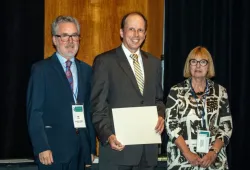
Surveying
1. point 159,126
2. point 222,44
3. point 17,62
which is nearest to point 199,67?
point 159,126

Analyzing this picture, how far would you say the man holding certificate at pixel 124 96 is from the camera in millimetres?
3292

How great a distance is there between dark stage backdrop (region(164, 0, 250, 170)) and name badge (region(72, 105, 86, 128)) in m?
2.05

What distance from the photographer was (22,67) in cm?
470

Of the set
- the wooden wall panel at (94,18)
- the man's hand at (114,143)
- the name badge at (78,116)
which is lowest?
the man's hand at (114,143)

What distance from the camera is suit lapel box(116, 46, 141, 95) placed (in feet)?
11.1

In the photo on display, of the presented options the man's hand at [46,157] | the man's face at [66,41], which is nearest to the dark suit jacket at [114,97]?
the man's face at [66,41]

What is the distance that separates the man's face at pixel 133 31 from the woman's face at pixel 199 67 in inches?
29.0

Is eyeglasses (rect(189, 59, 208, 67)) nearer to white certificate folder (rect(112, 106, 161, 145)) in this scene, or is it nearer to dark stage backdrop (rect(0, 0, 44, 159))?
white certificate folder (rect(112, 106, 161, 145))

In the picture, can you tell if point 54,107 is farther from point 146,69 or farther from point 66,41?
point 146,69

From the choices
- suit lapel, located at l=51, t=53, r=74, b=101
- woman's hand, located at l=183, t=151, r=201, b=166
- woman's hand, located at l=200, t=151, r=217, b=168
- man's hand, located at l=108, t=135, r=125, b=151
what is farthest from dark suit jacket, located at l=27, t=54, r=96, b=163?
woman's hand, located at l=200, t=151, r=217, b=168

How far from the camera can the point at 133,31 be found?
3.43 metres

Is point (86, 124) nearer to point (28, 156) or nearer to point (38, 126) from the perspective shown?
point (38, 126)

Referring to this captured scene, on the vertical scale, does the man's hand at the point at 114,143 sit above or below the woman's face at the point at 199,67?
below

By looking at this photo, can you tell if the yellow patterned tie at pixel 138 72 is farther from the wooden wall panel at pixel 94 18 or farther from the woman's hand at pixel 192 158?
the wooden wall panel at pixel 94 18
